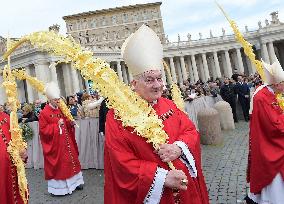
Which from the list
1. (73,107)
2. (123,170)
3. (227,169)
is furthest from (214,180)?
(73,107)

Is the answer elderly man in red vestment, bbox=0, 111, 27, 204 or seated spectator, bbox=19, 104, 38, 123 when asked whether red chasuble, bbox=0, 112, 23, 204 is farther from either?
seated spectator, bbox=19, 104, 38, 123

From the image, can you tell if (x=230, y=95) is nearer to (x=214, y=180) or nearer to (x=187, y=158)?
(x=214, y=180)

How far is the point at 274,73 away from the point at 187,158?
9.74 feet

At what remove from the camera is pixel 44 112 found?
30.7 feet

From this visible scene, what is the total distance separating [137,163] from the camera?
3543 millimetres

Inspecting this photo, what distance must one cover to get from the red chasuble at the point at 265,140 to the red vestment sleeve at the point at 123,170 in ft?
9.44

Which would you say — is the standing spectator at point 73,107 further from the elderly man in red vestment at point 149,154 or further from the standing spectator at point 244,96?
the elderly man in red vestment at point 149,154

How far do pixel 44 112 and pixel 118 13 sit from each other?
304 ft

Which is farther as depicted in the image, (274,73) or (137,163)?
(274,73)

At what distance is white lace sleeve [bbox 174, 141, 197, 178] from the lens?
144 inches

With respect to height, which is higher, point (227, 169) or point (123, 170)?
point (123, 170)

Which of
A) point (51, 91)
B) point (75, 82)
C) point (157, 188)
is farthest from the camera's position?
point (75, 82)

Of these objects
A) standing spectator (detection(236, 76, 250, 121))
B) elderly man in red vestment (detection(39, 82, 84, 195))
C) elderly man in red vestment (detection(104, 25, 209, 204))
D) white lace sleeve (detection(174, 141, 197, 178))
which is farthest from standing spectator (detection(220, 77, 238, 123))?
white lace sleeve (detection(174, 141, 197, 178))

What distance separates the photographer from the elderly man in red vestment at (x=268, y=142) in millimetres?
5730
